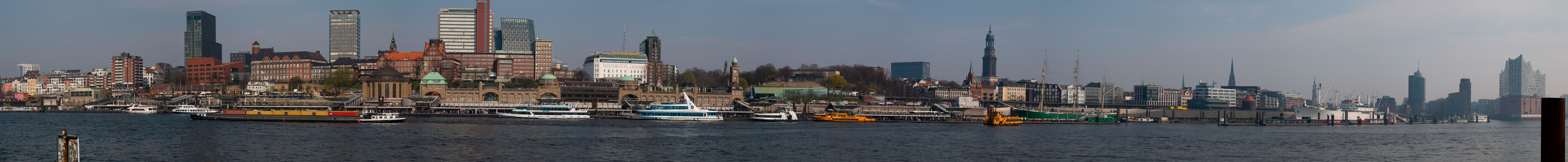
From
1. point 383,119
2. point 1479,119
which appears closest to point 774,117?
point 383,119

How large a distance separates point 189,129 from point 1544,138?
68.4 metres

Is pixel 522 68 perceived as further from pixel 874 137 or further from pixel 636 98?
pixel 874 137

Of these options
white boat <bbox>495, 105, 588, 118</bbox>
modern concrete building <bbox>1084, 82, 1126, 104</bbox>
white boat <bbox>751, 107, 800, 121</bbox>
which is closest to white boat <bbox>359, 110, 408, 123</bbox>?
white boat <bbox>495, 105, 588, 118</bbox>

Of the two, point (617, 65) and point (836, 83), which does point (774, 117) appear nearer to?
point (836, 83)

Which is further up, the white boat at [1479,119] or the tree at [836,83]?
the tree at [836,83]

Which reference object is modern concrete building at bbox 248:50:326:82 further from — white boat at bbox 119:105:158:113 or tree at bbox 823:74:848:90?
tree at bbox 823:74:848:90

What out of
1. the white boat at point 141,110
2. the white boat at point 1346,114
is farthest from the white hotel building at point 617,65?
the white boat at point 1346,114

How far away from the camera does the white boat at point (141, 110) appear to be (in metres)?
103

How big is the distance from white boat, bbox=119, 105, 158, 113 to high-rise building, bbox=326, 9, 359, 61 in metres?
88.3

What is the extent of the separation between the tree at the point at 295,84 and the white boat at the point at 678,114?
227ft

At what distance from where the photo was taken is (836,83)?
145 metres

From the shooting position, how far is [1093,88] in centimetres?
17962

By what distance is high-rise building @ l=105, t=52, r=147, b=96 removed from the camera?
16459 centimetres

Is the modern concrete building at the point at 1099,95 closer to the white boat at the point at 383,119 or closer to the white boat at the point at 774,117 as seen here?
the white boat at the point at 774,117
